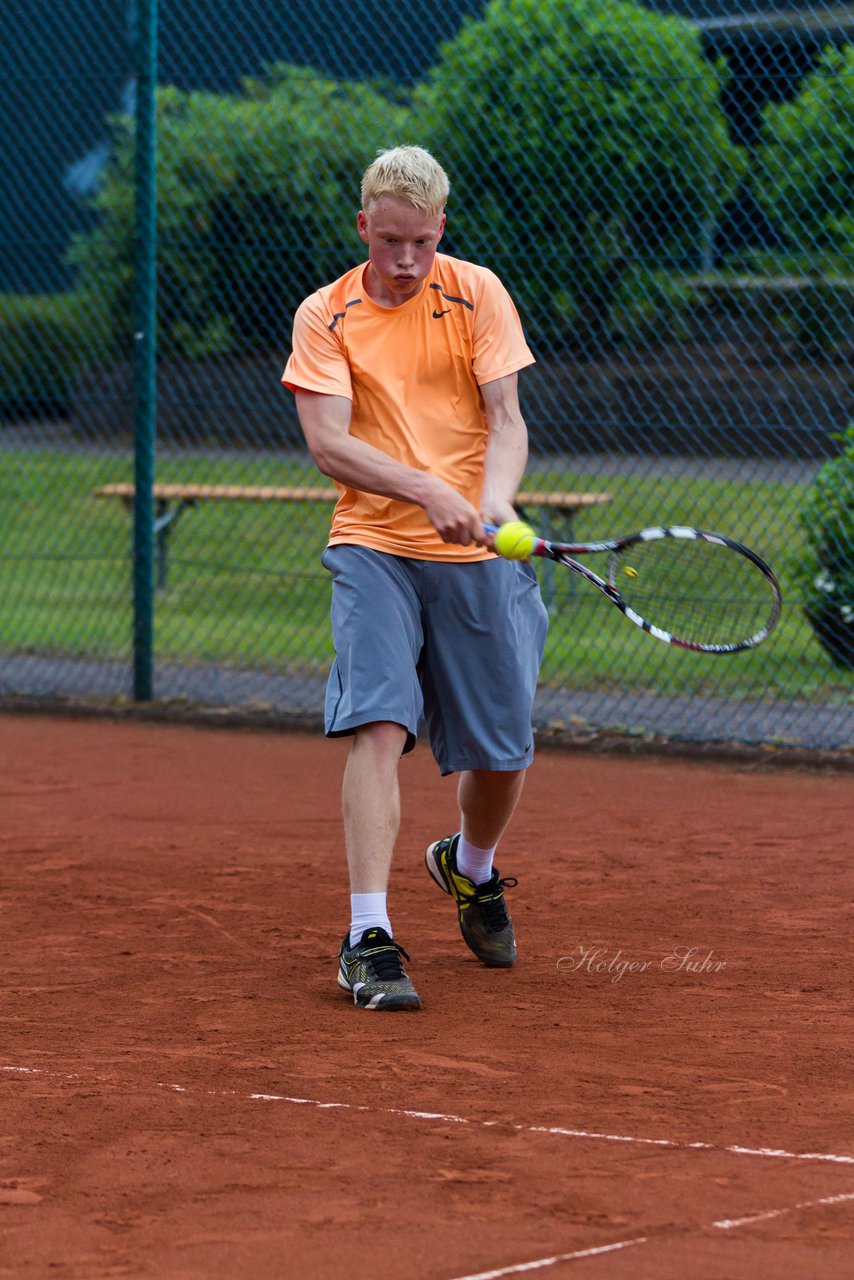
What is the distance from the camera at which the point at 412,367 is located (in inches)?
166

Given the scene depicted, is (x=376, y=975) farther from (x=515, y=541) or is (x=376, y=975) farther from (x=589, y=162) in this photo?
(x=589, y=162)

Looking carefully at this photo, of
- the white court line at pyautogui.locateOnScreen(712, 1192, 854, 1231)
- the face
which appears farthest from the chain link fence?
the white court line at pyautogui.locateOnScreen(712, 1192, 854, 1231)

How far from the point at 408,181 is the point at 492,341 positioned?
45cm

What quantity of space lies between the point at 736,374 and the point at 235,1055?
4383 mm

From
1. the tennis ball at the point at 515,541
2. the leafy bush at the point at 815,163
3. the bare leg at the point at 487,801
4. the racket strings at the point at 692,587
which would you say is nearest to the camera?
the tennis ball at the point at 515,541

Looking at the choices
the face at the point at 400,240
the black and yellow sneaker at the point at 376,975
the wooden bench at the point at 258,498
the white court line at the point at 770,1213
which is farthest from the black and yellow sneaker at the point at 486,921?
the wooden bench at the point at 258,498

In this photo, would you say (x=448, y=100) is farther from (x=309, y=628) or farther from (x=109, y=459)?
(x=309, y=628)

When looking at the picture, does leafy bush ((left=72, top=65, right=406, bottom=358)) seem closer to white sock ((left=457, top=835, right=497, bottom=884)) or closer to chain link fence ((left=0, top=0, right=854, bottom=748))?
chain link fence ((left=0, top=0, right=854, bottom=748))

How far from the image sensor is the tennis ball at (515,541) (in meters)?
3.92

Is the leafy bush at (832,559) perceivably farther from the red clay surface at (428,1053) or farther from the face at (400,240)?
the face at (400,240)

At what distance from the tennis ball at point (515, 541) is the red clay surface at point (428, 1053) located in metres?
1.02

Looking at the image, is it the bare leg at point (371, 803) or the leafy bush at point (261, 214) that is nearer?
the bare leg at point (371, 803)

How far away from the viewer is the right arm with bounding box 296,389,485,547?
3.94 m

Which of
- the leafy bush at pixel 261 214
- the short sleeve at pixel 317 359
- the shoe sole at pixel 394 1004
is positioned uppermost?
the leafy bush at pixel 261 214
